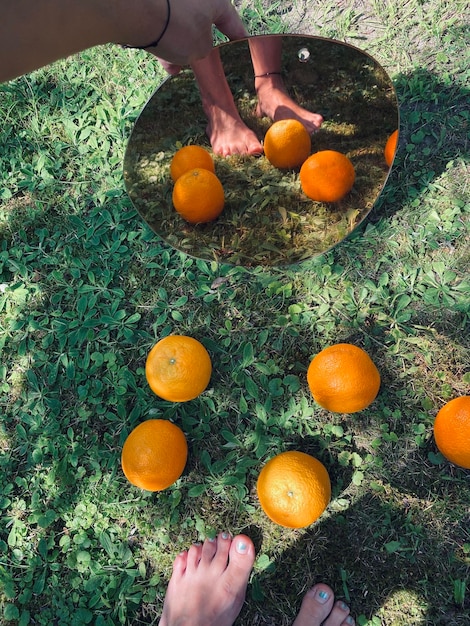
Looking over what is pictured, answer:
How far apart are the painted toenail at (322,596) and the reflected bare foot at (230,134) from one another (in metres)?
2.13

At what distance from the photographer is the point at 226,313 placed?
2631 mm

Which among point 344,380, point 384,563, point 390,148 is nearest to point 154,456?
point 344,380

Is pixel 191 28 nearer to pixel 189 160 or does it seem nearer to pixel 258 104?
pixel 258 104

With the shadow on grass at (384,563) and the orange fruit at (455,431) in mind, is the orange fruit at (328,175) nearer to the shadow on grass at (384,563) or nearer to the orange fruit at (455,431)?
the orange fruit at (455,431)

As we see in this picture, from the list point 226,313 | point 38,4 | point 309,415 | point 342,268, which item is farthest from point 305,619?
point 38,4

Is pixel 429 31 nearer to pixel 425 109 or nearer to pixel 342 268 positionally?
pixel 425 109

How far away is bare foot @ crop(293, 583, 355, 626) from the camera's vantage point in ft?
7.16

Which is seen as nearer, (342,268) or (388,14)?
(342,268)

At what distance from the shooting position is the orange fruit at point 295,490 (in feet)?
6.72

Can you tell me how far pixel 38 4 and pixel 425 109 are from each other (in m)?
2.16

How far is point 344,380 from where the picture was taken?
2131 millimetres

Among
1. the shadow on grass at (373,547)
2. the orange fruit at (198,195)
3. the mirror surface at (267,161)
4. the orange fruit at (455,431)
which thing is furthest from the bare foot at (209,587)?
the orange fruit at (198,195)

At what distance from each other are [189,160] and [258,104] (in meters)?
0.45

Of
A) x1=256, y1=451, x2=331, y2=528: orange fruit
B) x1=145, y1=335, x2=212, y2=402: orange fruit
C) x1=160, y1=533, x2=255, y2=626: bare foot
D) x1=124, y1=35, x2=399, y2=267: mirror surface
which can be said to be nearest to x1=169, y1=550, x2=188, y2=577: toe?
x1=160, y1=533, x2=255, y2=626: bare foot
